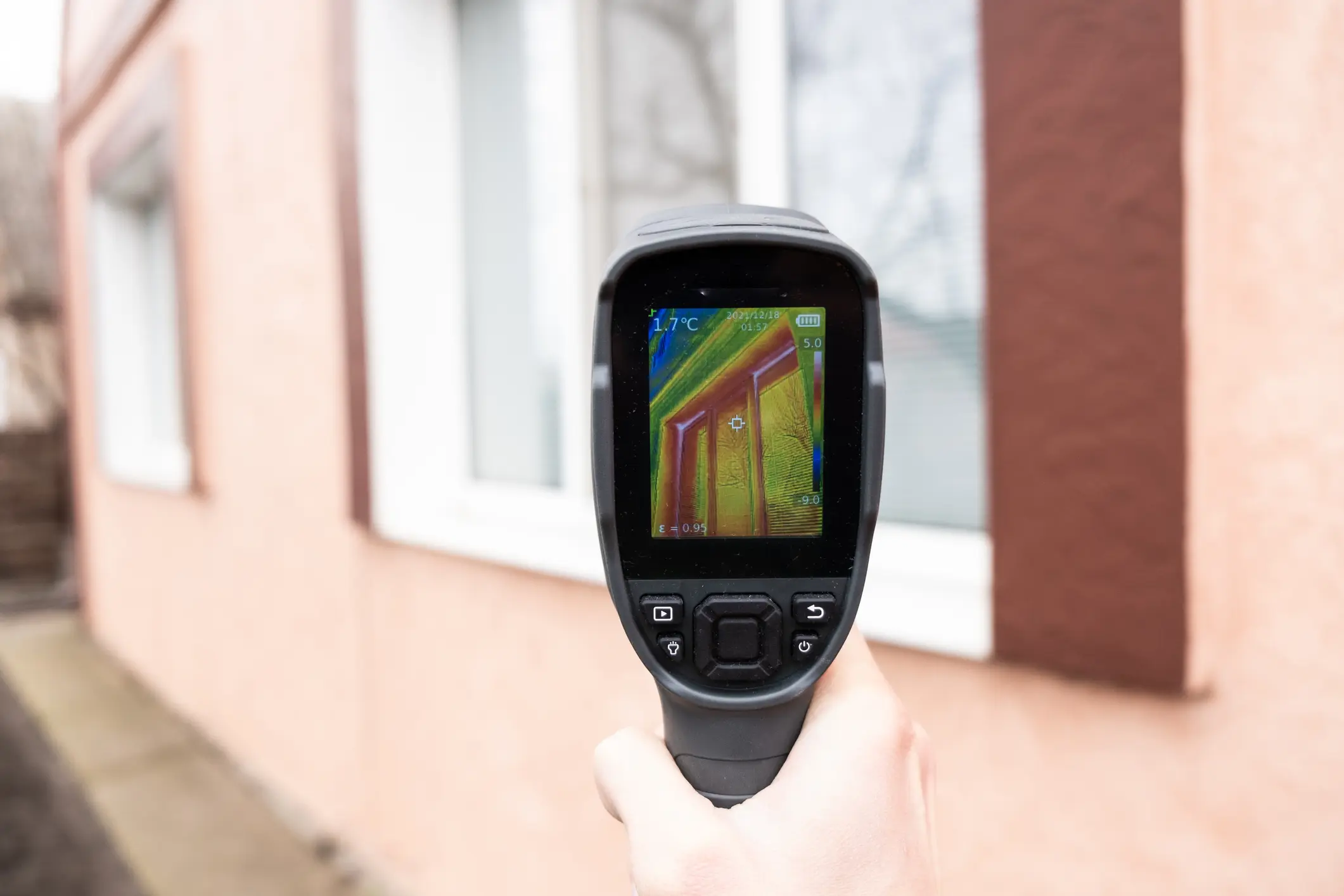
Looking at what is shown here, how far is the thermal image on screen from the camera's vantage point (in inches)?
29.4

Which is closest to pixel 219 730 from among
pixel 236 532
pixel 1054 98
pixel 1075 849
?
pixel 236 532

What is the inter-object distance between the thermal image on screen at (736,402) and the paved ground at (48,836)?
3.36 metres

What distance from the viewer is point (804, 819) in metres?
0.69

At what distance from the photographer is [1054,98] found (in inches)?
49.3

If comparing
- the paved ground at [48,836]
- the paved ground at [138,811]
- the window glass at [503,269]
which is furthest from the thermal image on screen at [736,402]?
the paved ground at [48,836]

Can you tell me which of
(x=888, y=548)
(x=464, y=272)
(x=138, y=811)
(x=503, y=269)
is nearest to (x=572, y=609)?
(x=888, y=548)

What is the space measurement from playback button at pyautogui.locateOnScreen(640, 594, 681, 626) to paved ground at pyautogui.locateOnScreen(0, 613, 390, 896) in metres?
2.67

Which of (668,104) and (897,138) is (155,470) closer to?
(668,104)

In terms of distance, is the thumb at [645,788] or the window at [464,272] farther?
the window at [464,272]

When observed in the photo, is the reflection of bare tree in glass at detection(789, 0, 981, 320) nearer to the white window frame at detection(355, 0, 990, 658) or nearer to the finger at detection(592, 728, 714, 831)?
the white window frame at detection(355, 0, 990, 658)

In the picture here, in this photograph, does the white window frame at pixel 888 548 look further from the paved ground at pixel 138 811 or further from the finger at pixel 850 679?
the paved ground at pixel 138 811

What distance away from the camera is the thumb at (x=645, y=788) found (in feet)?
2.26

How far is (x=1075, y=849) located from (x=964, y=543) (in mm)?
512

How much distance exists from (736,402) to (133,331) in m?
6.23
